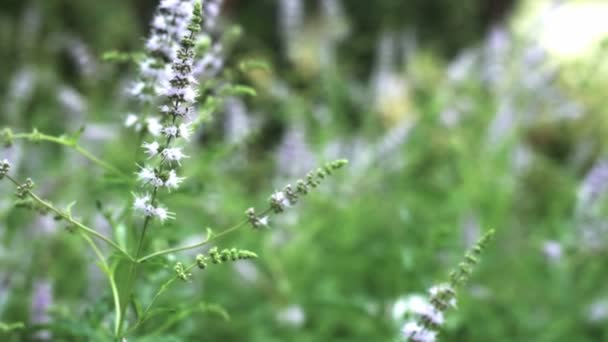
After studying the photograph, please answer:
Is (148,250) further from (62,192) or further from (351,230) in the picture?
(62,192)

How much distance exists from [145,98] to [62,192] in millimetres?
2138

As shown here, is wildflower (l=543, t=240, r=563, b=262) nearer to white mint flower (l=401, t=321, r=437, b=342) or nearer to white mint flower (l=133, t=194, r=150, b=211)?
white mint flower (l=401, t=321, r=437, b=342)

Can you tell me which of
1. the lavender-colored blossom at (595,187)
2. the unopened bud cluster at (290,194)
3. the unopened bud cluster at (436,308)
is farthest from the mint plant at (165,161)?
the lavender-colored blossom at (595,187)

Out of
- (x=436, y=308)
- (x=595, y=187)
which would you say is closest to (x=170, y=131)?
(x=436, y=308)

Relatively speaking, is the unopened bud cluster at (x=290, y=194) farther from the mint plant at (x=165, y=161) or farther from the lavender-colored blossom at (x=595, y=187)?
the lavender-colored blossom at (x=595, y=187)

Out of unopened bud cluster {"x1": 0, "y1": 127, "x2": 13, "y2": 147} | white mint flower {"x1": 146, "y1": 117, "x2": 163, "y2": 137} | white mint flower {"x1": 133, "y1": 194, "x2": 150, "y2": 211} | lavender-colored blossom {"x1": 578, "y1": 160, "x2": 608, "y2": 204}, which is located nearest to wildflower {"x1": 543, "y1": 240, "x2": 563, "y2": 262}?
lavender-colored blossom {"x1": 578, "y1": 160, "x2": 608, "y2": 204}

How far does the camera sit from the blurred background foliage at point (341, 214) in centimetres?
267

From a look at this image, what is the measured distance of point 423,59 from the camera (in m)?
8.29

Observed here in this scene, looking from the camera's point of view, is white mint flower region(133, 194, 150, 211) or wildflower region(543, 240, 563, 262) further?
wildflower region(543, 240, 563, 262)

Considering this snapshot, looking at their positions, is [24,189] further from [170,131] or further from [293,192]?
[293,192]

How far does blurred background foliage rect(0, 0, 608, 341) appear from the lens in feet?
8.76

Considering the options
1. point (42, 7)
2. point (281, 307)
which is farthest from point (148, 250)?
point (42, 7)

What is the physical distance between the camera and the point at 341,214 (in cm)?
358

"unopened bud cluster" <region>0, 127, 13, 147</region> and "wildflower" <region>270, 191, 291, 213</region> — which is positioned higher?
"unopened bud cluster" <region>0, 127, 13, 147</region>
